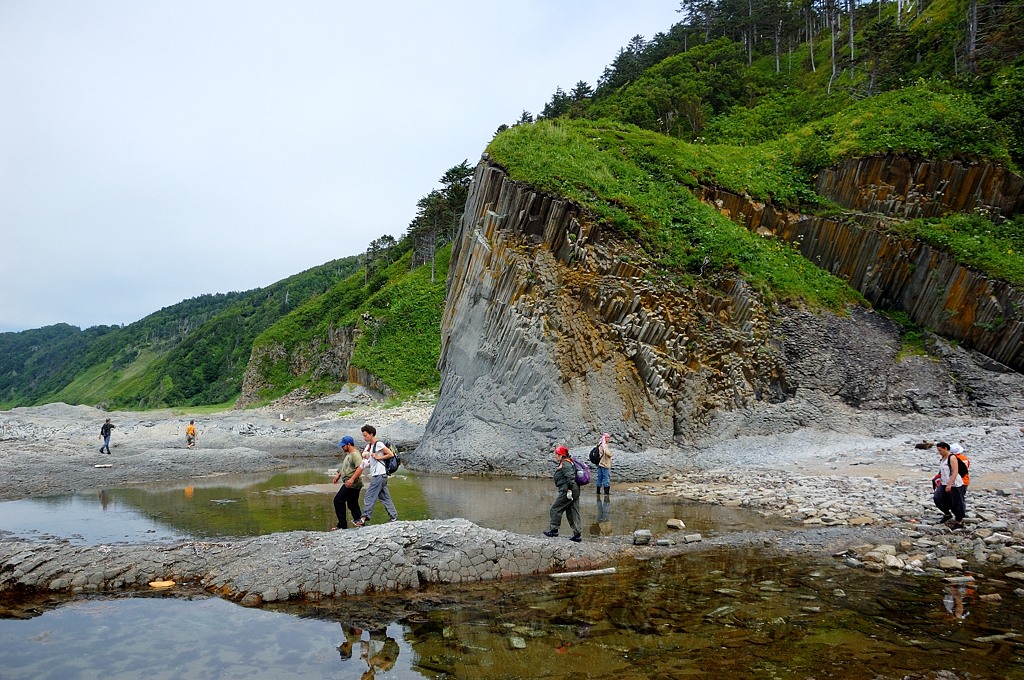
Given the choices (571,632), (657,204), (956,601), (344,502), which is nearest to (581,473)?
(571,632)

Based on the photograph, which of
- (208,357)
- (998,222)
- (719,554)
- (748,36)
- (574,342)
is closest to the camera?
(719,554)

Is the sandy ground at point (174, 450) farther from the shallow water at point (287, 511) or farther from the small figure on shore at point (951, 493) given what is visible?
the small figure on shore at point (951, 493)

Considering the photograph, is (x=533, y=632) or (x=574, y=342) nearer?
(x=533, y=632)

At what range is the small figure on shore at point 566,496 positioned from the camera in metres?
11.3

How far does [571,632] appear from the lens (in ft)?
23.3

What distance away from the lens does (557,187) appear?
24.0 m

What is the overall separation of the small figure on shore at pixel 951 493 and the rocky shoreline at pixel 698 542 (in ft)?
1.04

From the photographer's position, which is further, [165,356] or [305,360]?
[165,356]

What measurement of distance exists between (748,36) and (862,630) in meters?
71.8

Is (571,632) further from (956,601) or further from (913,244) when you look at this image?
(913,244)

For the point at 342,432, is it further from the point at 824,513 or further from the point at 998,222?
the point at 998,222

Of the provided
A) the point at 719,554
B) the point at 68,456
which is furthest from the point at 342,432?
the point at 719,554

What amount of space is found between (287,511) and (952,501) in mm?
14679

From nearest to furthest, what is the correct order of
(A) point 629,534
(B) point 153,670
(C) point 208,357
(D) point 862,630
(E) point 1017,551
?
1. (B) point 153,670
2. (D) point 862,630
3. (E) point 1017,551
4. (A) point 629,534
5. (C) point 208,357
